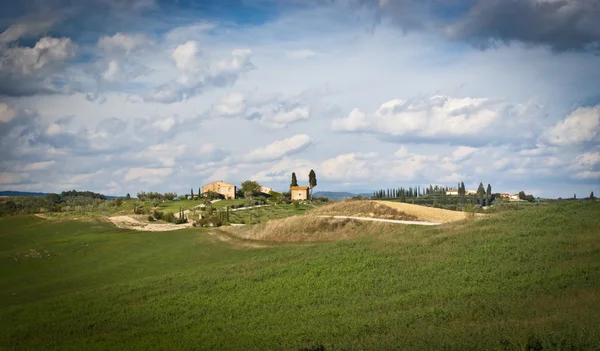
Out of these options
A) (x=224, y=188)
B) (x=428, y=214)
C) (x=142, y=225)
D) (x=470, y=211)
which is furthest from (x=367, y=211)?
(x=224, y=188)

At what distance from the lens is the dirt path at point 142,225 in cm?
6918

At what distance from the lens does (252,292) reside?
2969cm

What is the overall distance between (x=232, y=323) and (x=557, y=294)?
14806mm

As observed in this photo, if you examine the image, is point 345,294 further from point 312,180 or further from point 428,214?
point 312,180

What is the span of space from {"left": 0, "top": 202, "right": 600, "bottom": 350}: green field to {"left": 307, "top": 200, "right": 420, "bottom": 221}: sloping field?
26.9 ft

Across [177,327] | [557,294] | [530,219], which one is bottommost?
[177,327]

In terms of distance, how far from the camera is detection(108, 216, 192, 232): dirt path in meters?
69.2

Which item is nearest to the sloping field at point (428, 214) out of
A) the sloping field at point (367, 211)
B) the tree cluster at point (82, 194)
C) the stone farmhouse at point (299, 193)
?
the sloping field at point (367, 211)

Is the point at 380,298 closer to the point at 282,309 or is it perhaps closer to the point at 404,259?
the point at 282,309

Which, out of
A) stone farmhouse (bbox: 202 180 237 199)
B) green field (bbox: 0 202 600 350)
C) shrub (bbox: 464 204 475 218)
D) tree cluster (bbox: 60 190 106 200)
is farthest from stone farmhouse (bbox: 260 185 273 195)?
green field (bbox: 0 202 600 350)

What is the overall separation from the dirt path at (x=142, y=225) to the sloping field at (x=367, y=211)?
68.5ft

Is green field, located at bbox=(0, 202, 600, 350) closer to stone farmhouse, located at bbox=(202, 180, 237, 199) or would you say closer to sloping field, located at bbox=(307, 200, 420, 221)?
sloping field, located at bbox=(307, 200, 420, 221)

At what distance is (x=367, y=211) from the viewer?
5953cm

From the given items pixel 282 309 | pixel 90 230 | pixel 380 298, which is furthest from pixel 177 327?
pixel 90 230
